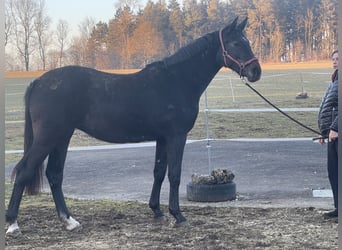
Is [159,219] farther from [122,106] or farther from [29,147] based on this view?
[29,147]

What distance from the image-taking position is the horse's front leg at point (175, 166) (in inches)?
166

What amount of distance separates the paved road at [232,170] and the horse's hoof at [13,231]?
196 centimetres

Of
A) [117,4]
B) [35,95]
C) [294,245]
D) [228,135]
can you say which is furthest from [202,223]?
[228,135]

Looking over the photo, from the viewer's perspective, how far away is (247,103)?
31.8 feet

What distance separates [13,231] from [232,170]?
4.50m

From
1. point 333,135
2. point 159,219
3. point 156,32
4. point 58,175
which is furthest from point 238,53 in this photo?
point 58,175

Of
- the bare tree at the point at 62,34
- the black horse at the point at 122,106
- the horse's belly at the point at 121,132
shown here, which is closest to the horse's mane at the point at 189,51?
the black horse at the point at 122,106

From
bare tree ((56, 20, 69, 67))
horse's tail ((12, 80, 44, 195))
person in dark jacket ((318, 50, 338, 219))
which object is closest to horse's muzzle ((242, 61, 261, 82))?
person in dark jacket ((318, 50, 338, 219))

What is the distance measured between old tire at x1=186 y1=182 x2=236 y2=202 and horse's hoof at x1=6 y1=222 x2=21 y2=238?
2142 mm

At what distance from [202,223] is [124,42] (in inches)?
97.2

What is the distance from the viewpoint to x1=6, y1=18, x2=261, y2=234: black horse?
4020 mm

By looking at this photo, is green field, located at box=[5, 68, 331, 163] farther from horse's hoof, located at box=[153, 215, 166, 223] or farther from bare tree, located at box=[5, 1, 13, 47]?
horse's hoof, located at box=[153, 215, 166, 223]

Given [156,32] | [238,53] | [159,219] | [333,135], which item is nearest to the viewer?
[333,135]

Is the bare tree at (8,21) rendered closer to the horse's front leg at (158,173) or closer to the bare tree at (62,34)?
the bare tree at (62,34)
